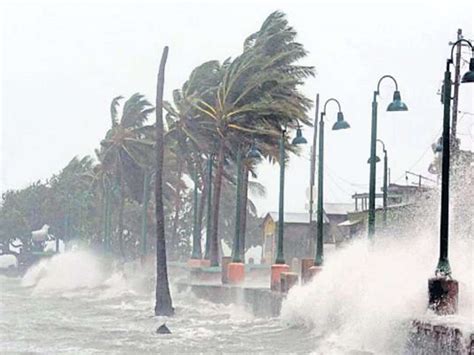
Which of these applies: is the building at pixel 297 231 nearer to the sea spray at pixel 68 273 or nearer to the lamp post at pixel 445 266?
the sea spray at pixel 68 273

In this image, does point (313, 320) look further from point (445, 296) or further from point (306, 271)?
point (445, 296)

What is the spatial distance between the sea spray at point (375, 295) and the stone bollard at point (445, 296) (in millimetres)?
193

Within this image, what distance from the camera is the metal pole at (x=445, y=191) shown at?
1559 centimetres

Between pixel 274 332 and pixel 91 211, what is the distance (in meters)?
66.4

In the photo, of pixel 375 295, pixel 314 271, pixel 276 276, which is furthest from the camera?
pixel 276 276

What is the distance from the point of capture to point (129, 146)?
202 feet

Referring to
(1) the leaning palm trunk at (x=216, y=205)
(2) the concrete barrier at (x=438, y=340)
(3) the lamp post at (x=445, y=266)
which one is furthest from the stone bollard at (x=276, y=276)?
(2) the concrete barrier at (x=438, y=340)

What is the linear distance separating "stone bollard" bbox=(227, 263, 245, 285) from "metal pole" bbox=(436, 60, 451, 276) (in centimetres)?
1952

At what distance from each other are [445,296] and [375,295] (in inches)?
210

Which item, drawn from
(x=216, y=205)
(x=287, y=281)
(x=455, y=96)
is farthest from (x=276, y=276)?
(x=216, y=205)

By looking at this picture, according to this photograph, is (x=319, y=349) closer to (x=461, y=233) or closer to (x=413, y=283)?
(x=413, y=283)

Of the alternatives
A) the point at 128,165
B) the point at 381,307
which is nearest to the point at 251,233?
the point at 128,165

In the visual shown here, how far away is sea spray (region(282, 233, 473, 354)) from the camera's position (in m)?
17.5

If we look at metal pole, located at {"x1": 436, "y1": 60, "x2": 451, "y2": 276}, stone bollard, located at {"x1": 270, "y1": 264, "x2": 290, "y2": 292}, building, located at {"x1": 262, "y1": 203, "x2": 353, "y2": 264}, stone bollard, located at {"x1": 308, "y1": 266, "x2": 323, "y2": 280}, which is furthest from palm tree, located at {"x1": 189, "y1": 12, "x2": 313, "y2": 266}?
metal pole, located at {"x1": 436, "y1": 60, "x2": 451, "y2": 276}
